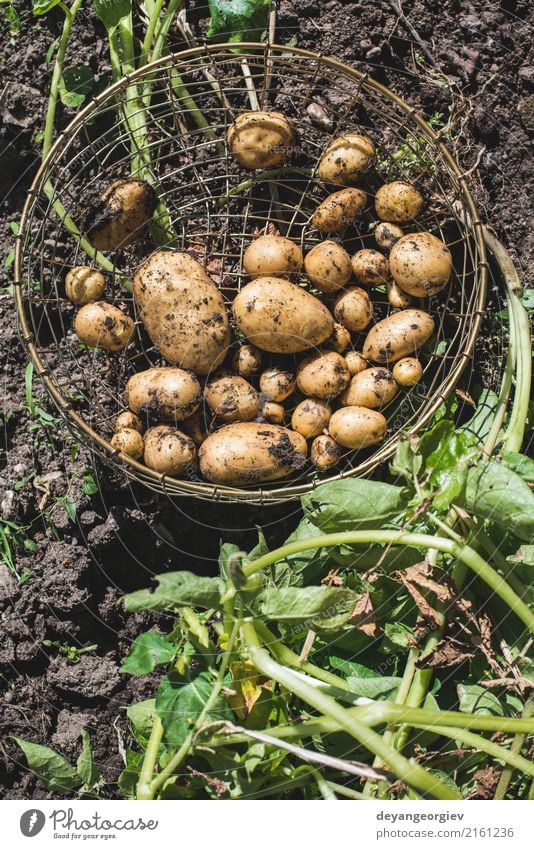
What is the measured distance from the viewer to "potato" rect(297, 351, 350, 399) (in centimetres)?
132

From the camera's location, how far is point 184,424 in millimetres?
1372

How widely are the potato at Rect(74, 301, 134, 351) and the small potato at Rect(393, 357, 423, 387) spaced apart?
1.54 ft

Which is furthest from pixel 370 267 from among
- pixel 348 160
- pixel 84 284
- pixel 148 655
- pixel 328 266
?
pixel 148 655

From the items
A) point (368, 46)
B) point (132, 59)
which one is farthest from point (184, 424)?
point (368, 46)

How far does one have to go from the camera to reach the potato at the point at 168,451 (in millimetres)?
1278

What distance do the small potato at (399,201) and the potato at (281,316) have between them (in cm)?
22

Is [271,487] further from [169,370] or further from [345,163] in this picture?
[345,163]

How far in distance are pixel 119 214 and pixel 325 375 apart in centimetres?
45

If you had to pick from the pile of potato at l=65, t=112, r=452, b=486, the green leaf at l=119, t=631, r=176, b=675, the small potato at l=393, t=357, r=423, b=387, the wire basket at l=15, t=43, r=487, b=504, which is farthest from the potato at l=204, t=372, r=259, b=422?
the green leaf at l=119, t=631, r=176, b=675

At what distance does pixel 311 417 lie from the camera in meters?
1.34

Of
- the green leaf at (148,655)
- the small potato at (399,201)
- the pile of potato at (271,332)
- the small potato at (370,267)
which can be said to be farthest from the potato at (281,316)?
the green leaf at (148,655)

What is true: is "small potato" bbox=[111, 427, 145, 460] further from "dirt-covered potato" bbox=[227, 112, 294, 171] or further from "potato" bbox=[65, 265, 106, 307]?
"dirt-covered potato" bbox=[227, 112, 294, 171]

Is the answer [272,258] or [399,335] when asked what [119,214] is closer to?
[272,258]

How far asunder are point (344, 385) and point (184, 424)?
0.94 feet
